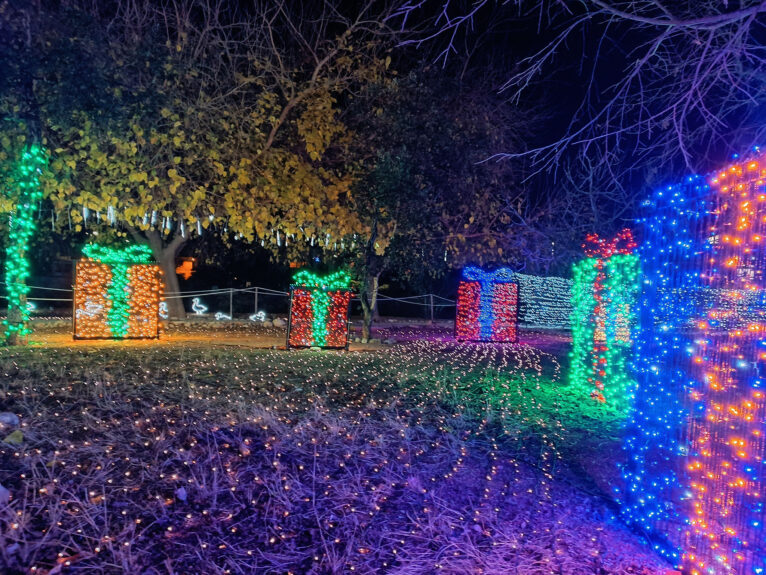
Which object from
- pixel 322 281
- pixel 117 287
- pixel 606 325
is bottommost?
pixel 606 325

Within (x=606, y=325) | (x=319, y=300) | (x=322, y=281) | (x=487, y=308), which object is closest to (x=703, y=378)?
(x=606, y=325)

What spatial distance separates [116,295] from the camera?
420 inches

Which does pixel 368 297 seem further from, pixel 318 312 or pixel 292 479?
pixel 292 479

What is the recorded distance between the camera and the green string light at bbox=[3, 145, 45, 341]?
9.20 metres

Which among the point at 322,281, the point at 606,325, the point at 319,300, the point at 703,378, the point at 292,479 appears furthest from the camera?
the point at 322,281

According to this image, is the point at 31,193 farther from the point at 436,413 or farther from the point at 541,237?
the point at 541,237

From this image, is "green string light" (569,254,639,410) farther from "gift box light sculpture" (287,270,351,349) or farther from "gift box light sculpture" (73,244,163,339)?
"gift box light sculpture" (73,244,163,339)

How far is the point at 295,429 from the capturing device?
4.77 metres

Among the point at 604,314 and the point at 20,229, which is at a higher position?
the point at 20,229

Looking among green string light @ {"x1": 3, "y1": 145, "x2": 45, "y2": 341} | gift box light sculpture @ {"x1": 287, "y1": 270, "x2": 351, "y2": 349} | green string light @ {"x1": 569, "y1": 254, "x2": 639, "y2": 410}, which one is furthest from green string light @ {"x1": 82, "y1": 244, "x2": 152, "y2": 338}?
green string light @ {"x1": 569, "y1": 254, "x2": 639, "y2": 410}

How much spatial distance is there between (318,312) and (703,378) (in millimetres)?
8204

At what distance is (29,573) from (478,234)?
442 inches

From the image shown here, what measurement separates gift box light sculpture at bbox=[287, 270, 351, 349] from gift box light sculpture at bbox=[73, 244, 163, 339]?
117 inches

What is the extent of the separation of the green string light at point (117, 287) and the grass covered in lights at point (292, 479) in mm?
3958
